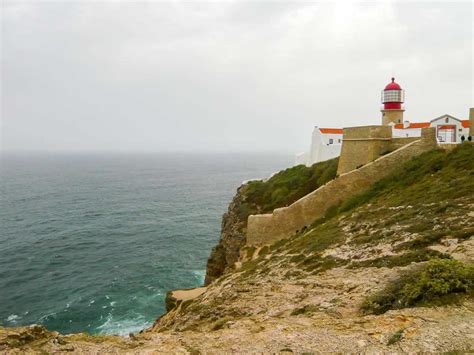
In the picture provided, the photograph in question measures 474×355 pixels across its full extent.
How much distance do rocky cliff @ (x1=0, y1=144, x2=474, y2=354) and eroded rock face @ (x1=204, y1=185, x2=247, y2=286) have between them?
39.3 ft

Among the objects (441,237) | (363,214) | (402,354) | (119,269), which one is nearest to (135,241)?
(119,269)

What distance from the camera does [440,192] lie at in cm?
1424

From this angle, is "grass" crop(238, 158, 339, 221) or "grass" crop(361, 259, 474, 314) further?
"grass" crop(238, 158, 339, 221)

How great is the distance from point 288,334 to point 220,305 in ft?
12.4

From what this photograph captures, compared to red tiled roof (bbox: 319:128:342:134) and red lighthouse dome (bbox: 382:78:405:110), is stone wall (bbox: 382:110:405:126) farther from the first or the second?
red tiled roof (bbox: 319:128:342:134)

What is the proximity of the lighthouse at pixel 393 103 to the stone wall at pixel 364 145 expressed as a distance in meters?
11.9

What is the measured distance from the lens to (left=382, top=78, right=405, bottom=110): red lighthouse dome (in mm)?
35000

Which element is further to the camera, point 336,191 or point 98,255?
point 98,255

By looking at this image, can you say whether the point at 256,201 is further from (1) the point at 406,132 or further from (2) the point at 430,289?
(2) the point at 430,289

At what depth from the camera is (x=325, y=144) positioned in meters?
36.9

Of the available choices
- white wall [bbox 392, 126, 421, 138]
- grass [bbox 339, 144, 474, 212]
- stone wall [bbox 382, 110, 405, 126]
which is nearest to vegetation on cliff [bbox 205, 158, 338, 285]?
white wall [bbox 392, 126, 421, 138]

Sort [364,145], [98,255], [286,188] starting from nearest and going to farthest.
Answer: [364,145], [286,188], [98,255]

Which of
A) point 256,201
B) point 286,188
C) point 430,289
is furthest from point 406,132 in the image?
point 430,289

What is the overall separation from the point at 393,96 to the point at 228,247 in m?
21.8
